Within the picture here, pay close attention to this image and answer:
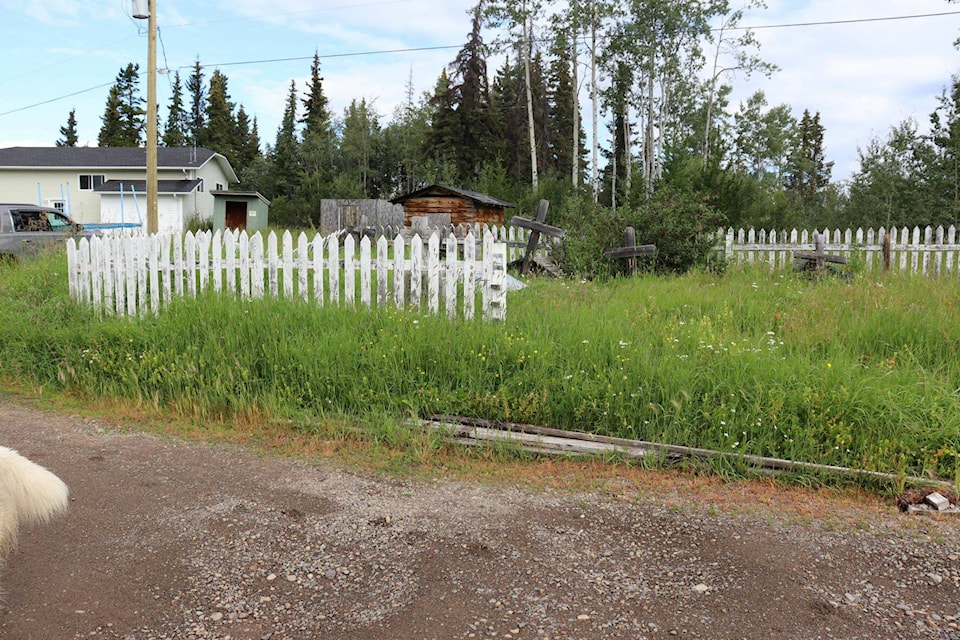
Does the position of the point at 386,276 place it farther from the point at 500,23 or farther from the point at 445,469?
the point at 500,23

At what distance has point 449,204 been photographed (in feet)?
73.4

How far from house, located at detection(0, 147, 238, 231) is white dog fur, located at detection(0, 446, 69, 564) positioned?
40898 millimetres

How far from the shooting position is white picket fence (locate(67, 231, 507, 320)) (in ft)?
21.9

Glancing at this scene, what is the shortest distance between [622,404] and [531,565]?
1922 mm

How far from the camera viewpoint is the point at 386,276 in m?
6.95

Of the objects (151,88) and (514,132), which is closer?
(151,88)

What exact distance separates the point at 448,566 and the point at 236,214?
40794 mm

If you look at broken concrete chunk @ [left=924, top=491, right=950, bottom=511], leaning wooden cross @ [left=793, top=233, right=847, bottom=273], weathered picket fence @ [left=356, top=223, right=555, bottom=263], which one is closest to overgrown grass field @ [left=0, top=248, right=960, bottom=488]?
broken concrete chunk @ [left=924, top=491, right=950, bottom=511]

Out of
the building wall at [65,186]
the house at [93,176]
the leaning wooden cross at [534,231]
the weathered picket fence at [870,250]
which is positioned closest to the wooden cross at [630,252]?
the leaning wooden cross at [534,231]

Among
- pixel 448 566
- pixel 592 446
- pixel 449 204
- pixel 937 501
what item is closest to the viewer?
pixel 448 566

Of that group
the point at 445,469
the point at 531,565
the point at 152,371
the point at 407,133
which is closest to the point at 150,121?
the point at 152,371

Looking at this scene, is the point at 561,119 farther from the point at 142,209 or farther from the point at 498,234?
the point at 498,234

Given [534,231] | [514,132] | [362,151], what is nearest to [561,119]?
[514,132]

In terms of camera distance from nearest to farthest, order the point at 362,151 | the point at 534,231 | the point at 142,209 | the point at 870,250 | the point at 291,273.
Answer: the point at 291,273
the point at 534,231
the point at 870,250
the point at 142,209
the point at 362,151
